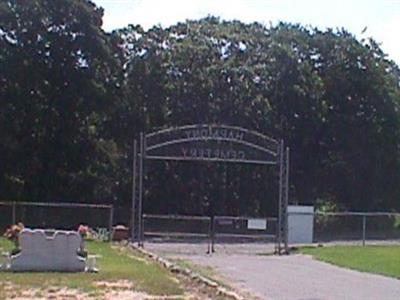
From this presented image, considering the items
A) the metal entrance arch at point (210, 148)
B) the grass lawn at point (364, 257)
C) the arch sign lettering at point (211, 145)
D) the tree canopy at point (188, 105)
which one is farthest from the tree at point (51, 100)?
the grass lawn at point (364, 257)

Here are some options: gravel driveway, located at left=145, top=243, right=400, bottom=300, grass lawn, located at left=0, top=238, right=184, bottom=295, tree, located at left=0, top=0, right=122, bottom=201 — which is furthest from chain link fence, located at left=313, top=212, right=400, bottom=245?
grass lawn, located at left=0, top=238, right=184, bottom=295

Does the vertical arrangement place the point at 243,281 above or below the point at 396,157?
below

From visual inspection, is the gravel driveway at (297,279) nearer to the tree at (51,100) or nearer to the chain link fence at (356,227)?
the chain link fence at (356,227)

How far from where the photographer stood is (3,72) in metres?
47.6

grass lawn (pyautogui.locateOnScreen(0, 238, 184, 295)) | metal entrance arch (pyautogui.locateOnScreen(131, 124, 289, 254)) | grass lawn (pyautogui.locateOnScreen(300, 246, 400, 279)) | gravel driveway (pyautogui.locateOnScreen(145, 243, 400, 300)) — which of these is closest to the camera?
gravel driveway (pyautogui.locateOnScreen(145, 243, 400, 300))

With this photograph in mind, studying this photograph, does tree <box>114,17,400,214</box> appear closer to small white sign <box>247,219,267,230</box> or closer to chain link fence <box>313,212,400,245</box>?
chain link fence <box>313,212,400,245</box>

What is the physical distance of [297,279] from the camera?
76.8ft

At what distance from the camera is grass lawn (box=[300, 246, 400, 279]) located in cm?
2727

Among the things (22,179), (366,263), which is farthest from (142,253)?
(22,179)

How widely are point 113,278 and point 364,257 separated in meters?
12.7

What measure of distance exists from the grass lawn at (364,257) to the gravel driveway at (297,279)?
2.00 ft

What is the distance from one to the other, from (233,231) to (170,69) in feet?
51.9

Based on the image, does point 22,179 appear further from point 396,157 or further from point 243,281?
point 243,281

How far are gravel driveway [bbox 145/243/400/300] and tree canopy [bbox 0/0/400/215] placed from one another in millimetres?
16993
